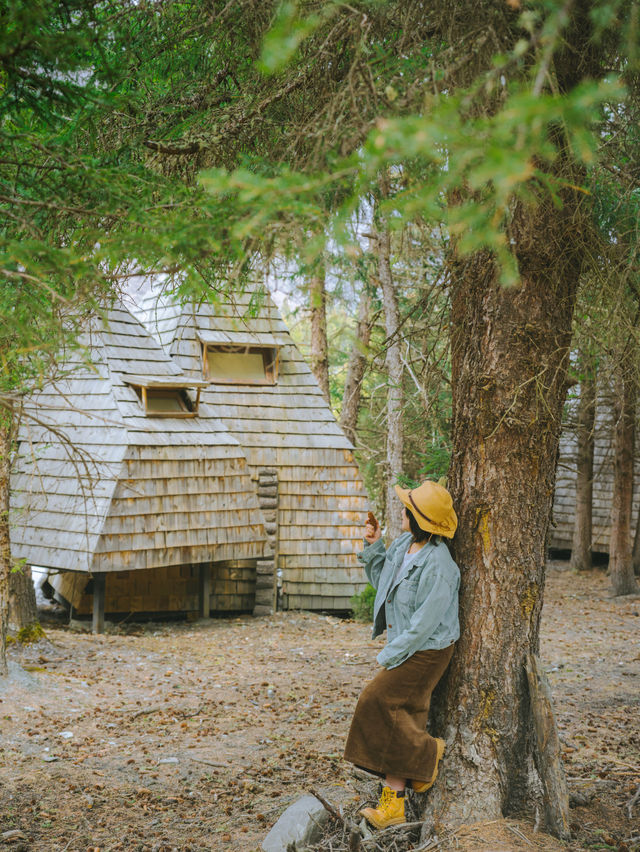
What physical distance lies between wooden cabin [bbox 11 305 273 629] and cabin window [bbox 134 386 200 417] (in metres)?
0.02

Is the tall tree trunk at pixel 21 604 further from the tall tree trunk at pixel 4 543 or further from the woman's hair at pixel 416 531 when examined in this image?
the woman's hair at pixel 416 531

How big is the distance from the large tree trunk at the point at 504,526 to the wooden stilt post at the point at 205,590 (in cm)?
832

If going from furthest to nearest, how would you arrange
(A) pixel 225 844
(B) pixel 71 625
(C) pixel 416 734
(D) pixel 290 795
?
(B) pixel 71 625
(D) pixel 290 795
(A) pixel 225 844
(C) pixel 416 734

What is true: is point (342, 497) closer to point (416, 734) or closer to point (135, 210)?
point (416, 734)

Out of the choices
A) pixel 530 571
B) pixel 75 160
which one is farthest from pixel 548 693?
pixel 75 160

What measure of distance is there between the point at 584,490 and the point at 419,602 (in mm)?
11701

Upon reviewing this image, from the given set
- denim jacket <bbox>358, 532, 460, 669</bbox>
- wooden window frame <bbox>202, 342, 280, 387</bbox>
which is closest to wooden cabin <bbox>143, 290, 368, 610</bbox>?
wooden window frame <bbox>202, 342, 280, 387</bbox>

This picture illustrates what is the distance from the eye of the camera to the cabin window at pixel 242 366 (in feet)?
42.5

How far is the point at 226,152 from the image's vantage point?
442 centimetres

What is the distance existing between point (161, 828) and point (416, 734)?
1.90 meters

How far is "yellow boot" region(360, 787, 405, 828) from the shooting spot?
3.73 metres

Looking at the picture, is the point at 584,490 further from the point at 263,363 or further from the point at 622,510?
the point at 263,363

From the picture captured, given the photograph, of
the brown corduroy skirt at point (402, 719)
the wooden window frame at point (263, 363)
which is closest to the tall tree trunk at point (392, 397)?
the wooden window frame at point (263, 363)

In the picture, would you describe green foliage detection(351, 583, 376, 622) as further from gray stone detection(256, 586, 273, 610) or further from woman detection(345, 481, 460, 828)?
woman detection(345, 481, 460, 828)
